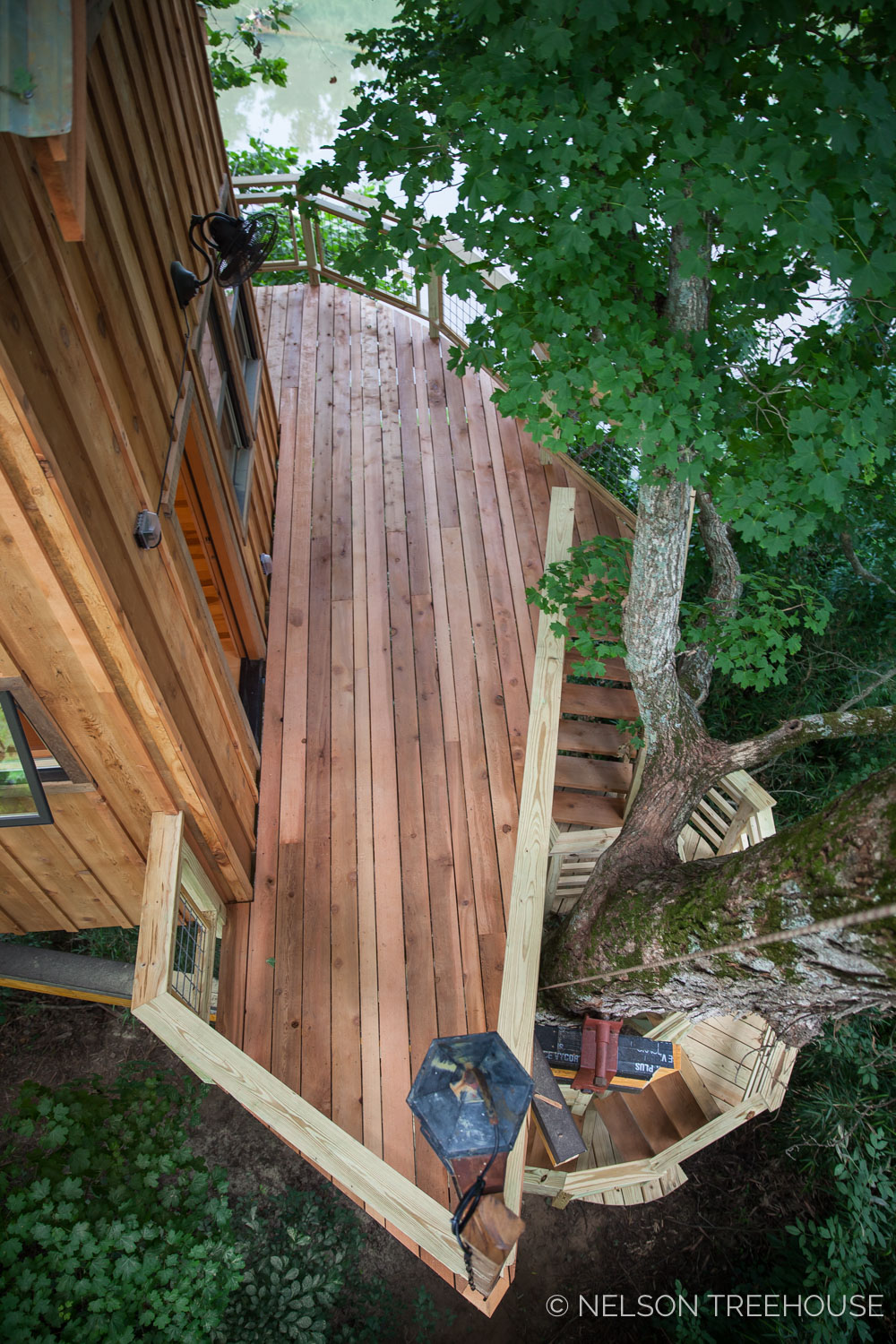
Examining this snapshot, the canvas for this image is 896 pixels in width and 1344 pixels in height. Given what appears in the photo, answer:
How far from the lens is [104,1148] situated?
12.4 ft

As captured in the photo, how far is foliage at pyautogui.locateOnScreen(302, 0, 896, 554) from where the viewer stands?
2018 mm

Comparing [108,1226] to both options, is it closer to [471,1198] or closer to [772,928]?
[471,1198]

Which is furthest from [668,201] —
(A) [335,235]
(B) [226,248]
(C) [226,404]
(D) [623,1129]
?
(A) [335,235]

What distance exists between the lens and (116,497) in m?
2.39

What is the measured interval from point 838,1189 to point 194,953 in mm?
3830

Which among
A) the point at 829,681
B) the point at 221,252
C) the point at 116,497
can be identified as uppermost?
the point at 221,252

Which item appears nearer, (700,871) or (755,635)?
(700,871)

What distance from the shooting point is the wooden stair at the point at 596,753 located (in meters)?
4.55

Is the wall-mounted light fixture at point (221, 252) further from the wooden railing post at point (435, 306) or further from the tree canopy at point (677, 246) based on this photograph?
the wooden railing post at point (435, 306)

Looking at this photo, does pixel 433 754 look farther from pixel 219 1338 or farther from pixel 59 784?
pixel 219 1338

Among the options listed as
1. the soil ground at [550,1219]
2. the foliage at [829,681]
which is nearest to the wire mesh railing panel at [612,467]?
the foliage at [829,681]

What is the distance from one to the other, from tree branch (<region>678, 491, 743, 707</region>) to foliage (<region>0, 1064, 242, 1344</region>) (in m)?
3.21

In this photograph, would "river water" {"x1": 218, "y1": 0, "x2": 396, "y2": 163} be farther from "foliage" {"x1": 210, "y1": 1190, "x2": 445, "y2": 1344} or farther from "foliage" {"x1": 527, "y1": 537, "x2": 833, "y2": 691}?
"foliage" {"x1": 210, "y1": 1190, "x2": 445, "y2": 1344}

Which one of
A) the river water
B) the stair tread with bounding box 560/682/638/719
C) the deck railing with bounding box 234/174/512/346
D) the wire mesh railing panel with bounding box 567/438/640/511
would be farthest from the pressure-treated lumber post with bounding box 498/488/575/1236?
the river water
